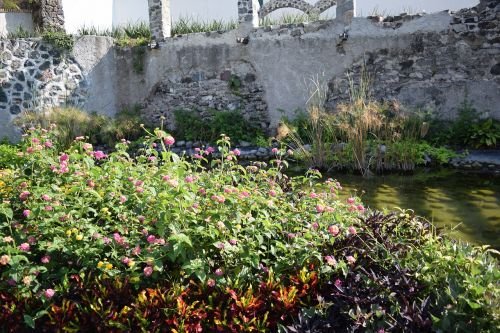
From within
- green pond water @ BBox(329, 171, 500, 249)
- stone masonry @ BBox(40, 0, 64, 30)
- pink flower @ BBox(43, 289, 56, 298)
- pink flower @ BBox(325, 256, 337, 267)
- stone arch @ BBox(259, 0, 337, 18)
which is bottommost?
green pond water @ BBox(329, 171, 500, 249)

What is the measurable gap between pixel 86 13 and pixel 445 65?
846cm

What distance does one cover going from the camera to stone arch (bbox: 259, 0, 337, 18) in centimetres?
1223

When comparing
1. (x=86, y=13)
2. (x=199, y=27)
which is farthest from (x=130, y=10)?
(x=199, y=27)

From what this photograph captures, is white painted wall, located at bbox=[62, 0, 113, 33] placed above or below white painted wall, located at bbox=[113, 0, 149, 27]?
below

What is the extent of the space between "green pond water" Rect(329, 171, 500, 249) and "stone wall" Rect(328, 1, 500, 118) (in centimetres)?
189

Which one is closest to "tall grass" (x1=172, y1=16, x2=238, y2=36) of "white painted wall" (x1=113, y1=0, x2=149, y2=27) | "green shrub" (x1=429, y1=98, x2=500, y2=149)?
"green shrub" (x1=429, y1=98, x2=500, y2=149)

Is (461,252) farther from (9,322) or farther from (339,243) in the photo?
(9,322)

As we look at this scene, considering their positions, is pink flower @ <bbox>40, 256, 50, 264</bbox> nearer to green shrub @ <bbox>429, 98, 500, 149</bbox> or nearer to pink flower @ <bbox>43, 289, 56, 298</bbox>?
pink flower @ <bbox>43, 289, 56, 298</bbox>

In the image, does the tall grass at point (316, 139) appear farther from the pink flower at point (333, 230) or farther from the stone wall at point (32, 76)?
the stone wall at point (32, 76)

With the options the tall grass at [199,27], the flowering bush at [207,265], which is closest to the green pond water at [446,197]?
the flowering bush at [207,265]

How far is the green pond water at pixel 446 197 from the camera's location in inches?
177

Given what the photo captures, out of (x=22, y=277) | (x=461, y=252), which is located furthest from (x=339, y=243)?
(x=22, y=277)

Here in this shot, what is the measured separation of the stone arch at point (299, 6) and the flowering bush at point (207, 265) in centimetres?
1024

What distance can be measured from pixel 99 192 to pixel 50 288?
0.62m
